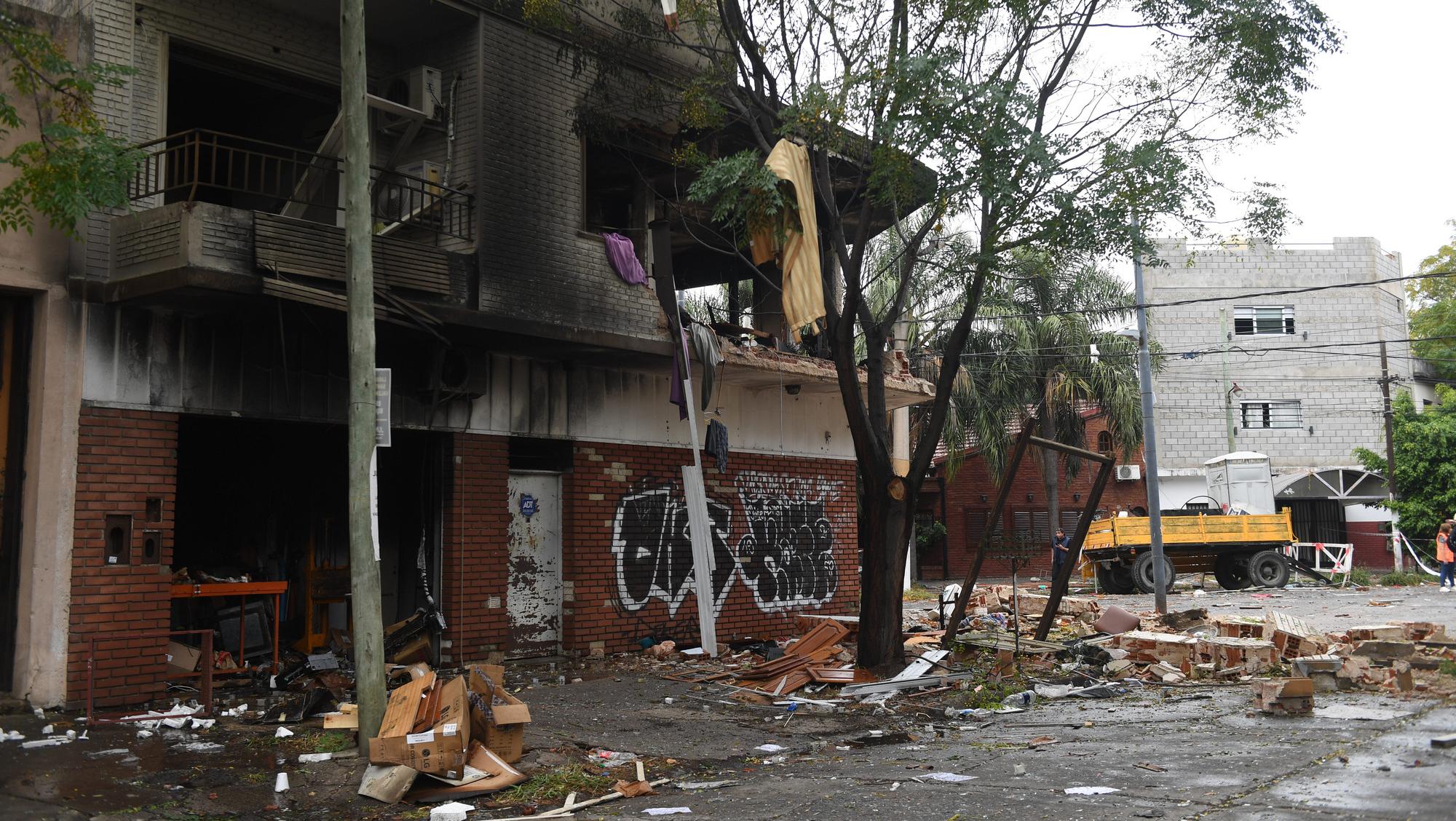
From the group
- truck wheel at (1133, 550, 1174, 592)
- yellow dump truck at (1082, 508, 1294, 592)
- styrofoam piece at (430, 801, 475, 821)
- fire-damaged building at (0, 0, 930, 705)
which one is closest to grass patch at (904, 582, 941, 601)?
yellow dump truck at (1082, 508, 1294, 592)

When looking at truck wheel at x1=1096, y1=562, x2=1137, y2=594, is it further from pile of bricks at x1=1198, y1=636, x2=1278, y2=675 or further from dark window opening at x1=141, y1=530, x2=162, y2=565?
dark window opening at x1=141, y1=530, x2=162, y2=565

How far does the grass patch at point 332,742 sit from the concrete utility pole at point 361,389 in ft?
1.42

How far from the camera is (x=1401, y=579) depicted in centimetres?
2839

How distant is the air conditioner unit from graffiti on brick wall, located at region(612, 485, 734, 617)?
17.2 feet

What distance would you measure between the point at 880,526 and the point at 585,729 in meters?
4.26

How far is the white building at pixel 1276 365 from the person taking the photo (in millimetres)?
38281

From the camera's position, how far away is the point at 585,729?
9.35m

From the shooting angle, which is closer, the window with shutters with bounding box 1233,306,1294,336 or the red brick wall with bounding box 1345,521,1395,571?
the red brick wall with bounding box 1345,521,1395,571

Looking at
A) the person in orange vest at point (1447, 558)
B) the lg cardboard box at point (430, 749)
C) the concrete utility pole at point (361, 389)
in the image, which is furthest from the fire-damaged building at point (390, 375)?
the person in orange vest at point (1447, 558)

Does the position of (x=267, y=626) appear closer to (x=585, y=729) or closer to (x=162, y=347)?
(x=162, y=347)


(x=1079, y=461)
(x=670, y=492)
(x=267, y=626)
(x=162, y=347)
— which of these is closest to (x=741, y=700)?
(x=670, y=492)

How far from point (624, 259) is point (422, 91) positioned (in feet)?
9.82

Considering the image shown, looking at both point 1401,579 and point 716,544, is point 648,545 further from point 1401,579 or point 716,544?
point 1401,579

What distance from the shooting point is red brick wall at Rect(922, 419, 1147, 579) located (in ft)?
119
